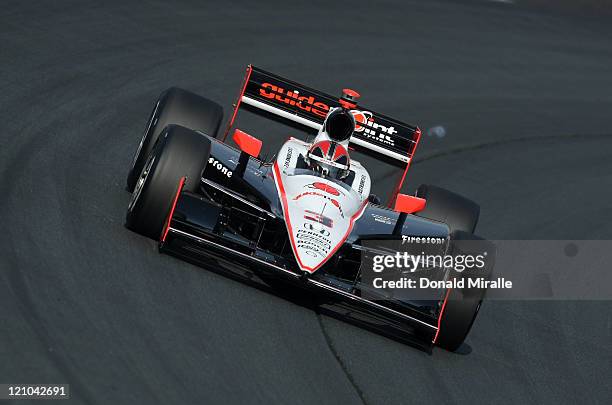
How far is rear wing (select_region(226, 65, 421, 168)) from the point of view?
13.4 metres

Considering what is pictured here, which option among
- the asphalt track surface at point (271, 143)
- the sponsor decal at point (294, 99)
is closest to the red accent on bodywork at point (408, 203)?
the asphalt track surface at point (271, 143)

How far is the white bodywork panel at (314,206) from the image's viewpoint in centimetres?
1058

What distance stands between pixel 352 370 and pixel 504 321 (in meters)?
2.63

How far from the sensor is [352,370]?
10055mm

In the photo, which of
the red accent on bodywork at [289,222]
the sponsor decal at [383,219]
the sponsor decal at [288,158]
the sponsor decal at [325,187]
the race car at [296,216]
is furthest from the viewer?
the sponsor decal at [288,158]

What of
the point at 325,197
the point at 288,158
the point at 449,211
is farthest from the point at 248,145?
the point at 449,211

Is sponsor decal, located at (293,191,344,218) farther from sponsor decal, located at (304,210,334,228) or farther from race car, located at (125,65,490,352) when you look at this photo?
sponsor decal, located at (304,210,334,228)

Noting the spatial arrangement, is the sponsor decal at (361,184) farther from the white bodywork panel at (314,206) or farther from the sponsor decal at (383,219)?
the sponsor decal at (383,219)

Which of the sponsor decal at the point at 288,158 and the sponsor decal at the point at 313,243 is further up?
the sponsor decal at the point at 288,158

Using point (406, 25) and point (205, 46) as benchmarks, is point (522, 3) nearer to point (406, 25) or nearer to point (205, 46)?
point (406, 25)

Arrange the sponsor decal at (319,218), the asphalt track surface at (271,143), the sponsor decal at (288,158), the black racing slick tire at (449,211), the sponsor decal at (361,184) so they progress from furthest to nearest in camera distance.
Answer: the black racing slick tire at (449,211) → the sponsor decal at (361,184) → the sponsor decal at (288,158) → the sponsor decal at (319,218) → the asphalt track surface at (271,143)

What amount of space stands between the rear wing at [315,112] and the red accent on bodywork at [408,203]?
4.99 feet

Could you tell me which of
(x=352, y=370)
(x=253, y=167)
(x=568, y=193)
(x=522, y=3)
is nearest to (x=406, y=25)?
(x=522, y=3)

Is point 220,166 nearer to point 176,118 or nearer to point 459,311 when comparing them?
point 176,118
